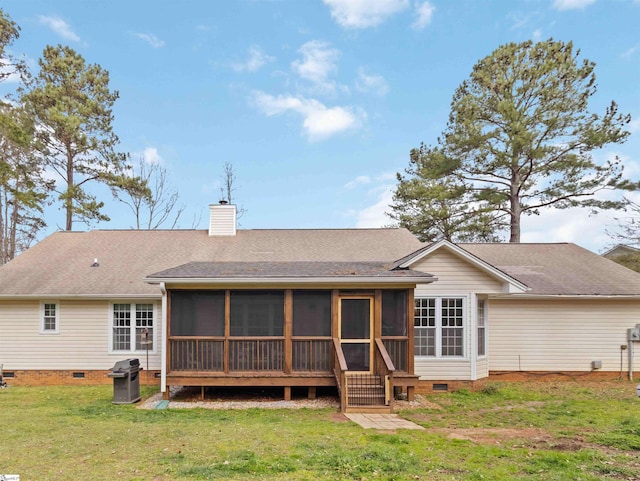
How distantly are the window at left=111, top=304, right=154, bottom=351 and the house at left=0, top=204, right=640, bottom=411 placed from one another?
0.11 feet

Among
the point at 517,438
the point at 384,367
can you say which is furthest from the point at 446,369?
the point at 517,438

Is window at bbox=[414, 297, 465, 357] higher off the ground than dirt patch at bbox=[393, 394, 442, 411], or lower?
higher

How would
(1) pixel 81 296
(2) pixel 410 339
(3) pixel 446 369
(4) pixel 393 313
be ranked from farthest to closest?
(1) pixel 81 296 → (3) pixel 446 369 → (4) pixel 393 313 → (2) pixel 410 339

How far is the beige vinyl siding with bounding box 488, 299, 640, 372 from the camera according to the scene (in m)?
12.4

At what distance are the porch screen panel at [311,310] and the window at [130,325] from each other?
16.1 feet

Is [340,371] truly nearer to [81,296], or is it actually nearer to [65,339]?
[81,296]

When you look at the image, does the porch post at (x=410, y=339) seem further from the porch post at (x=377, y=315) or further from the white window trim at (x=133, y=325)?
the white window trim at (x=133, y=325)

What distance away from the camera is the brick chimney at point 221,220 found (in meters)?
16.6

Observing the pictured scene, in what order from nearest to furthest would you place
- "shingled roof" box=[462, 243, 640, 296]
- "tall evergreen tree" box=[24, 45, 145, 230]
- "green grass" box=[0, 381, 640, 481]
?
1. "green grass" box=[0, 381, 640, 481]
2. "shingled roof" box=[462, 243, 640, 296]
3. "tall evergreen tree" box=[24, 45, 145, 230]

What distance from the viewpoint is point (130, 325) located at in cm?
1234

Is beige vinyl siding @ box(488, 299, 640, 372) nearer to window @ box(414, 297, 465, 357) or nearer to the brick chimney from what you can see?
window @ box(414, 297, 465, 357)

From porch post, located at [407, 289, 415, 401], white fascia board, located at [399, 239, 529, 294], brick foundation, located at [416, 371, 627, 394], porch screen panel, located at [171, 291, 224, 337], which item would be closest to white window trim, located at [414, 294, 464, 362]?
white fascia board, located at [399, 239, 529, 294]

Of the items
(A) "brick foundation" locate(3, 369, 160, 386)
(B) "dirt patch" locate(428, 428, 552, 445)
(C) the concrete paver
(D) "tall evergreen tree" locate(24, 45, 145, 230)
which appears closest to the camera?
(B) "dirt patch" locate(428, 428, 552, 445)

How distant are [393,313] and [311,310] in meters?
1.98
